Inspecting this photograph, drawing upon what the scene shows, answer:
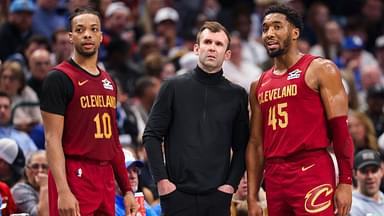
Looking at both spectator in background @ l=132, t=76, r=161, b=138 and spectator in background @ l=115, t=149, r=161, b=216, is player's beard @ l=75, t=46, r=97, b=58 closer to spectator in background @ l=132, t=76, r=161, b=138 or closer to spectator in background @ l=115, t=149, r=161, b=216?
spectator in background @ l=115, t=149, r=161, b=216

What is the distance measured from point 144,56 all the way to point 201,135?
21.7ft

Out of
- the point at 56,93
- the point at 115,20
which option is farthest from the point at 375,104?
the point at 56,93

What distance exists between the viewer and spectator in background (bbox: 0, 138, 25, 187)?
32.7 ft

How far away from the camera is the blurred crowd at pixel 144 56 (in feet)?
33.5

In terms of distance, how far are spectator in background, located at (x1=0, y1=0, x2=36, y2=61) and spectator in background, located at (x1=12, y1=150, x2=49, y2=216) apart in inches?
135

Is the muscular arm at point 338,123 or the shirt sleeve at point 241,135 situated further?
the shirt sleeve at point 241,135

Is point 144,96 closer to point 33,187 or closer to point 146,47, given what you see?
point 146,47

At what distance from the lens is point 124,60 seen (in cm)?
1348

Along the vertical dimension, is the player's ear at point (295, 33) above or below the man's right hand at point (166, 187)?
above

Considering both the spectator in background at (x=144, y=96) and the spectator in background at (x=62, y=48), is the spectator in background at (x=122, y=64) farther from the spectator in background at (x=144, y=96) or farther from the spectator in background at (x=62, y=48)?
the spectator in background at (x=62, y=48)

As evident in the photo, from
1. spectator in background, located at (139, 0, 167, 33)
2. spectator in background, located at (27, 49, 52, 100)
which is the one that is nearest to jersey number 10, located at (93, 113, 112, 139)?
spectator in background, located at (27, 49, 52, 100)

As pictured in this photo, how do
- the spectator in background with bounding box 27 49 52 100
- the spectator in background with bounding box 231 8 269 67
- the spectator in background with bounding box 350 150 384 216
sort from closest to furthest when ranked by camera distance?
the spectator in background with bounding box 350 150 384 216 < the spectator in background with bounding box 27 49 52 100 < the spectator in background with bounding box 231 8 269 67

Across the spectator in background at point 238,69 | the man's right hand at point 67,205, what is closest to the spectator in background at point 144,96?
the spectator in background at point 238,69

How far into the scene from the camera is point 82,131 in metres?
7.50
